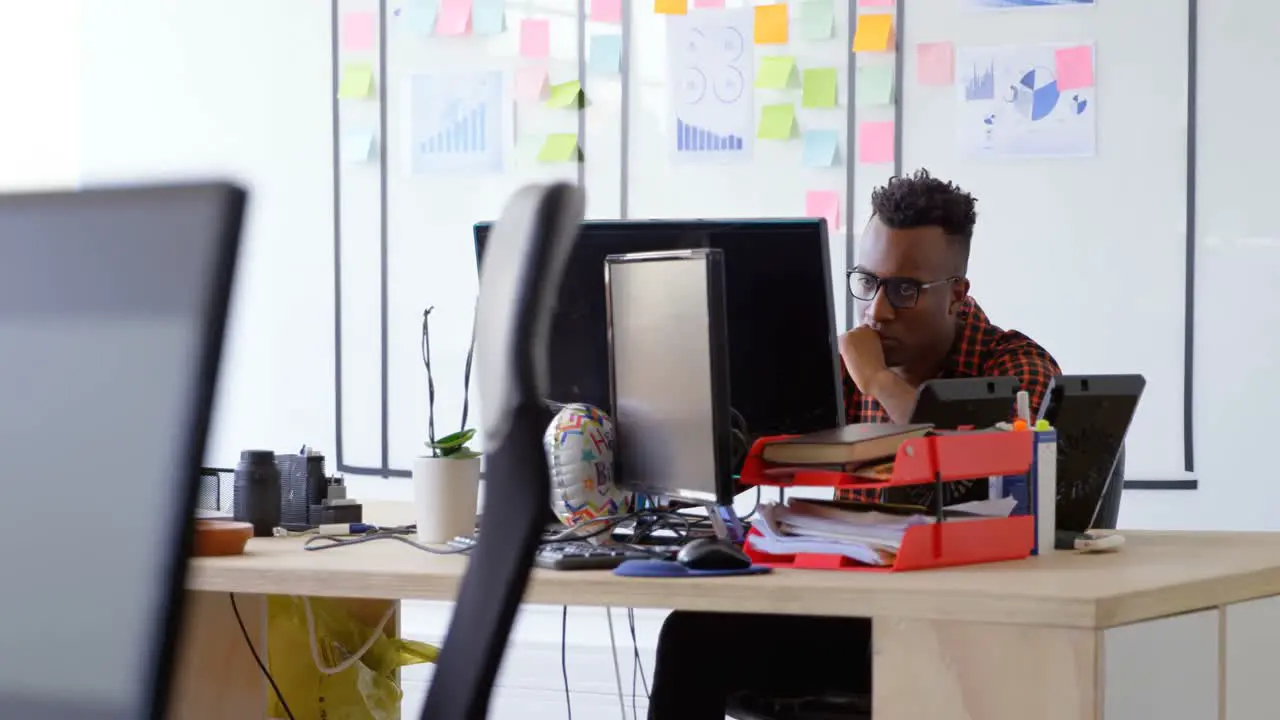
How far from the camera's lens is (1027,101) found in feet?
10.0

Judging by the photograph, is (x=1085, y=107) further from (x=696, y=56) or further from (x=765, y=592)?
(x=765, y=592)

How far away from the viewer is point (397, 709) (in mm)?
2213

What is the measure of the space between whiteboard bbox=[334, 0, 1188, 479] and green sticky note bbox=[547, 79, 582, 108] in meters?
0.02

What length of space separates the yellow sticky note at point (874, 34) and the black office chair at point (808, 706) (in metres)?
1.49

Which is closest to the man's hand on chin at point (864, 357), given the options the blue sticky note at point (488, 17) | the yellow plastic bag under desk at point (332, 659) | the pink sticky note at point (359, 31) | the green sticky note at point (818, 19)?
the yellow plastic bag under desk at point (332, 659)

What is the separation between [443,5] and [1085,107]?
1551 mm

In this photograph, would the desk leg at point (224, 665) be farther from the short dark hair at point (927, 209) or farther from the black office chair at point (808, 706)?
the short dark hair at point (927, 209)

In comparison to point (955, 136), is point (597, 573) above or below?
below

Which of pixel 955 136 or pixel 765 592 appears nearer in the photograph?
pixel 765 592

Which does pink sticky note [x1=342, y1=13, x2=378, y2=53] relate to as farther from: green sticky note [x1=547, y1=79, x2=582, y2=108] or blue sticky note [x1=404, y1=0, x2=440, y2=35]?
green sticky note [x1=547, y1=79, x2=582, y2=108]

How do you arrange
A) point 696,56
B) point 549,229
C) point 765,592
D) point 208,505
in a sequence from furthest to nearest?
point 696,56
point 208,505
point 765,592
point 549,229

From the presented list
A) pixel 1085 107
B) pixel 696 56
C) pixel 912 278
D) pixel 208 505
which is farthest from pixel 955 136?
pixel 208 505

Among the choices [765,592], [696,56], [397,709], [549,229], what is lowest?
[397,709]

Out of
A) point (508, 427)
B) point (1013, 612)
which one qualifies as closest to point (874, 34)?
point (1013, 612)
